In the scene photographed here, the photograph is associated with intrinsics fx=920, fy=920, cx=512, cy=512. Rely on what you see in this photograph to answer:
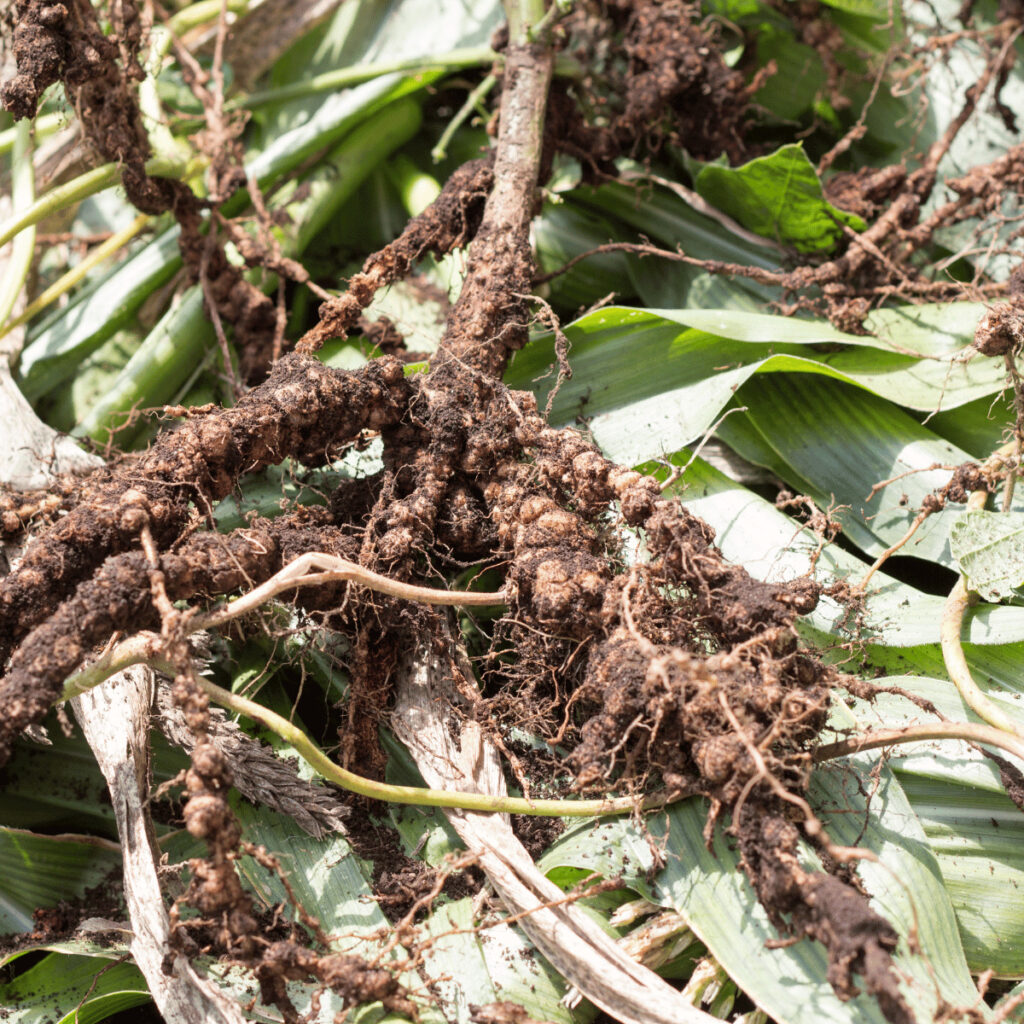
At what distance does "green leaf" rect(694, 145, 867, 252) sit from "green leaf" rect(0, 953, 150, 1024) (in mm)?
1457

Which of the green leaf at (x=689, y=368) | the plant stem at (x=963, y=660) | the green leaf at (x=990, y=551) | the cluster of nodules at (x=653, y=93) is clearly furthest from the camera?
the cluster of nodules at (x=653, y=93)

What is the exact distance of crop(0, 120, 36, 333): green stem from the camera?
1480mm

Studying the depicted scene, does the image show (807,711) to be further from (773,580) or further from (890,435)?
(890,435)

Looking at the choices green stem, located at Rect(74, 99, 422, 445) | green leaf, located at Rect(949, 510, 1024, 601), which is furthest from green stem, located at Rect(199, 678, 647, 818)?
green stem, located at Rect(74, 99, 422, 445)

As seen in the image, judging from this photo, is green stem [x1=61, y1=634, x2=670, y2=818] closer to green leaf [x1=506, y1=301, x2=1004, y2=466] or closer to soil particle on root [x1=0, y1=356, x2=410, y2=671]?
soil particle on root [x1=0, y1=356, x2=410, y2=671]

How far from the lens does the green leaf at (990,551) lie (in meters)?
1.14

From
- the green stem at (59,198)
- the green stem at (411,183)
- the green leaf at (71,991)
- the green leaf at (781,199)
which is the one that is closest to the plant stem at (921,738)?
the green leaf at (71,991)

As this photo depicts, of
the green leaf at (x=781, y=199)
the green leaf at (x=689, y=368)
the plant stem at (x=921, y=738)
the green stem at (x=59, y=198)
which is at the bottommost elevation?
the plant stem at (x=921, y=738)

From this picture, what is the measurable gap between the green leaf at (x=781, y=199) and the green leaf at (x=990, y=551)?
1.98 ft

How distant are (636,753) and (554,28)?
3.88ft

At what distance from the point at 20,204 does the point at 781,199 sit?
1.25 meters

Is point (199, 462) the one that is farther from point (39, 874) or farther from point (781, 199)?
point (781, 199)

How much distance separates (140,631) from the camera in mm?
974

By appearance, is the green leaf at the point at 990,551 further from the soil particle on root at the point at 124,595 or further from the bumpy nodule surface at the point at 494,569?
the soil particle on root at the point at 124,595
